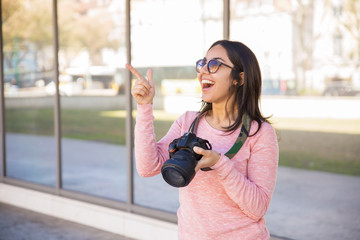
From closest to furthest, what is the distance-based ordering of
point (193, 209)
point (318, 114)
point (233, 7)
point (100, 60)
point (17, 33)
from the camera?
point (193, 209), point (17, 33), point (318, 114), point (233, 7), point (100, 60)

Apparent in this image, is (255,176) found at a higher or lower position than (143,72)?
lower

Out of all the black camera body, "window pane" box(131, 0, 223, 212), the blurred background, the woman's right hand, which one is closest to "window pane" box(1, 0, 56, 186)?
the blurred background

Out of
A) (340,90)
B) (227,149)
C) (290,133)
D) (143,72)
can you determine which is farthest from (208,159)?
(340,90)

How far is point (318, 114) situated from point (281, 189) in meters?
14.5

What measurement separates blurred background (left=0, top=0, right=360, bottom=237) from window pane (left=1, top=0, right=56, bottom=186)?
0.17ft

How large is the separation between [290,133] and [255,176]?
13116 millimetres

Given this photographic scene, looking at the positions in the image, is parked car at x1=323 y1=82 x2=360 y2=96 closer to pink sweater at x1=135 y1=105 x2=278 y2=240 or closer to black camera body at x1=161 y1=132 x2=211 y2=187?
pink sweater at x1=135 y1=105 x2=278 y2=240

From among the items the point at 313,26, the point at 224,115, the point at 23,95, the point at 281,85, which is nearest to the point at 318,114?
the point at 281,85

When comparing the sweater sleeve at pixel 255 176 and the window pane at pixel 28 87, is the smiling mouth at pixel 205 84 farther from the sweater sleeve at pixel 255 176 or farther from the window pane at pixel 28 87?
the window pane at pixel 28 87

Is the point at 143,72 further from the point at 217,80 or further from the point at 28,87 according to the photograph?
the point at 28,87

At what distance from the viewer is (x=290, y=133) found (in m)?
14.3

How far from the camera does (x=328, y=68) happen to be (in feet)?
87.0

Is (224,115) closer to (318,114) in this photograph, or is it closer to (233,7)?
(318,114)

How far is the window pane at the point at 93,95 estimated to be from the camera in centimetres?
792
